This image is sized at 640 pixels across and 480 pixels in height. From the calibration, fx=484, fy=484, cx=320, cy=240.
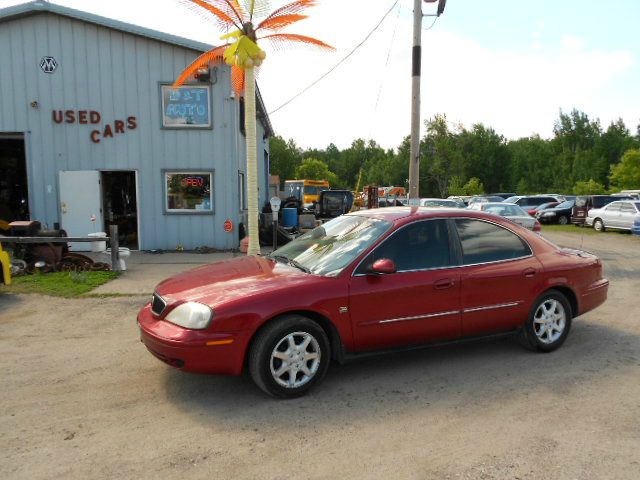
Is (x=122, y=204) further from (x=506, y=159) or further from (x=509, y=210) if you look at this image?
(x=506, y=159)

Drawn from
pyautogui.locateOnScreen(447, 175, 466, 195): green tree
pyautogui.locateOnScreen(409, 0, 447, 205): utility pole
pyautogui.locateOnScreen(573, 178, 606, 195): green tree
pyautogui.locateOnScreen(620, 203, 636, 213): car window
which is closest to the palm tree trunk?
pyautogui.locateOnScreen(409, 0, 447, 205): utility pole

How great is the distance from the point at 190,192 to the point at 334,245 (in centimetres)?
940

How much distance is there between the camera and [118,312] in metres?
6.80

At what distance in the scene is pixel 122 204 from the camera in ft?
52.3

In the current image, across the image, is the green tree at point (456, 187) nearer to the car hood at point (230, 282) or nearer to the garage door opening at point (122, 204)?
the garage door opening at point (122, 204)

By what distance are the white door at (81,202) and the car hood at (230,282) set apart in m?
9.37

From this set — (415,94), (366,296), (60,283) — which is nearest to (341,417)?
(366,296)

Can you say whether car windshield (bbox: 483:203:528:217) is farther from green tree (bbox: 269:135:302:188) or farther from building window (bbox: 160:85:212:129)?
green tree (bbox: 269:135:302:188)

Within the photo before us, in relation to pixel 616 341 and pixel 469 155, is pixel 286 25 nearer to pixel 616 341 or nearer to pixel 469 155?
pixel 616 341

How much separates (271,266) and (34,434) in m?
2.24

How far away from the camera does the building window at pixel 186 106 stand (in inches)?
507

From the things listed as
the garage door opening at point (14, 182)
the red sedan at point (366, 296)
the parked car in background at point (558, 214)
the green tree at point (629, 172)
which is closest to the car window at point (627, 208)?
the parked car in background at point (558, 214)

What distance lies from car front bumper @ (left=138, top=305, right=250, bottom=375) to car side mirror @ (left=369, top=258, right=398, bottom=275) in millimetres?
1179

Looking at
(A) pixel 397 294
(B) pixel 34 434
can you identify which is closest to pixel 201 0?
(A) pixel 397 294
